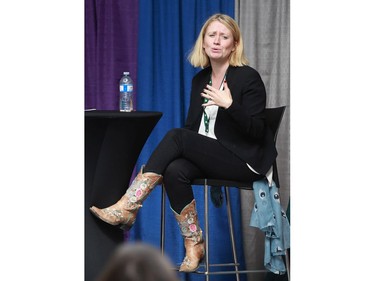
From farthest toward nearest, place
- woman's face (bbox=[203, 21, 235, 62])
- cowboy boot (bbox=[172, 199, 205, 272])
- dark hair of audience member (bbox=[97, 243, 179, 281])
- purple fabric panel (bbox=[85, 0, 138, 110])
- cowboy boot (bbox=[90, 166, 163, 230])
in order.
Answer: purple fabric panel (bbox=[85, 0, 138, 110]), woman's face (bbox=[203, 21, 235, 62]), cowboy boot (bbox=[172, 199, 205, 272]), cowboy boot (bbox=[90, 166, 163, 230]), dark hair of audience member (bbox=[97, 243, 179, 281])

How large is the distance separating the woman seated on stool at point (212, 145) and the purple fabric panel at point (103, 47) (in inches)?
34.6

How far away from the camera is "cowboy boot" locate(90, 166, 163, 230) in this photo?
3088 mm

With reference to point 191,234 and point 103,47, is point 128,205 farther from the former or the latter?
point 103,47

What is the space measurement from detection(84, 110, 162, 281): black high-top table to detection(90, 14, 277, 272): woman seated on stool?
78mm

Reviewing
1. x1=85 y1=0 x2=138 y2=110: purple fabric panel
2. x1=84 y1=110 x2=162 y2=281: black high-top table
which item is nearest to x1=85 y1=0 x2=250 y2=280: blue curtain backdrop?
x1=85 y1=0 x2=138 y2=110: purple fabric panel

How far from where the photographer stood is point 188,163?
3.24m

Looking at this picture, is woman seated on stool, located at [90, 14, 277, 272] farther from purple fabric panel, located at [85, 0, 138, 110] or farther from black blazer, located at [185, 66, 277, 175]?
purple fabric panel, located at [85, 0, 138, 110]

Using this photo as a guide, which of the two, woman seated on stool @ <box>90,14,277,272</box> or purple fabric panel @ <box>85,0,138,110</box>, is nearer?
woman seated on stool @ <box>90,14,277,272</box>

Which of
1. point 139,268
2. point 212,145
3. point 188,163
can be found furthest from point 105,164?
point 139,268

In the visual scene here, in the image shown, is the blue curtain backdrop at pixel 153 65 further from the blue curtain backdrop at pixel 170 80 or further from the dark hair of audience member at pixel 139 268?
the dark hair of audience member at pixel 139 268

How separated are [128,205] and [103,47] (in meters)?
1.42

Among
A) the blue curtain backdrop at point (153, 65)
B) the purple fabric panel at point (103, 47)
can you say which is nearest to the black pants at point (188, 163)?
the blue curtain backdrop at point (153, 65)

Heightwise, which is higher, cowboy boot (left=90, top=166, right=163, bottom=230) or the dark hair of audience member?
the dark hair of audience member
